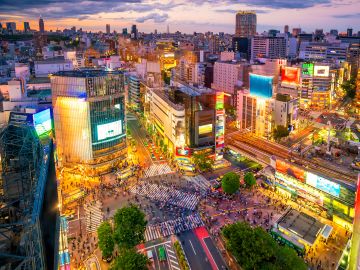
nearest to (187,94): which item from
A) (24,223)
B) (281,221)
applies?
(281,221)

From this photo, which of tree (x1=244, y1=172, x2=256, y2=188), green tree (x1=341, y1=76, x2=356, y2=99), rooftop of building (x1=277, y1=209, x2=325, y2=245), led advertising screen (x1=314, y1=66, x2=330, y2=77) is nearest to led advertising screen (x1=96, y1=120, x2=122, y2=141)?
tree (x1=244, y1=172, x2=256, y2=188)

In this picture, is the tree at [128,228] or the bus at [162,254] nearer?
the tree at [128,228]

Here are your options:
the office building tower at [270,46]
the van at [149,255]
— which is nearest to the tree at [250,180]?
the van at [149,255]

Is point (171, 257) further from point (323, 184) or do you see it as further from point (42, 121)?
point (42, 121)

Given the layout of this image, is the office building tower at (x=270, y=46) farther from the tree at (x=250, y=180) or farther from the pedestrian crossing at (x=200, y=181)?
the tree at (x=250, y=180)

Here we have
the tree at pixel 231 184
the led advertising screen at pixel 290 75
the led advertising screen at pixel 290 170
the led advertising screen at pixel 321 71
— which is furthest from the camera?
the led advertising screen at pixel 321 71

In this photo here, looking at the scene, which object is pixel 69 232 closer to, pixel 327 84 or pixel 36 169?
pixel 36 169
